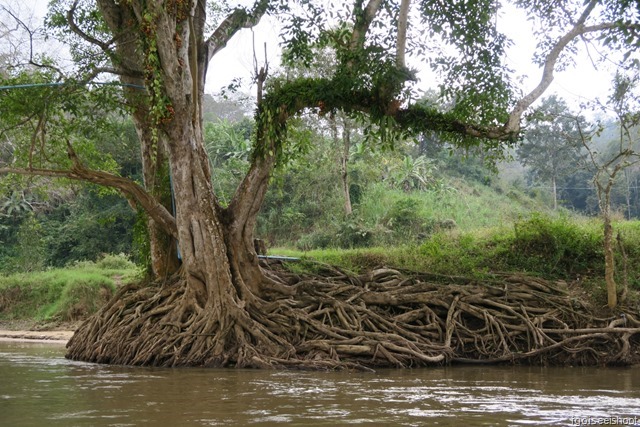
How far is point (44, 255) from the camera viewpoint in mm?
26328

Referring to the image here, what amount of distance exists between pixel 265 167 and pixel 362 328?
285 cm

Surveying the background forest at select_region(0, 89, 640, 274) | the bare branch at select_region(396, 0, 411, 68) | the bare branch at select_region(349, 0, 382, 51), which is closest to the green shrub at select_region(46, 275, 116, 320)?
the background forest at select_region(0, 89, 640, 274)

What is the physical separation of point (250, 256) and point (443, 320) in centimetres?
316

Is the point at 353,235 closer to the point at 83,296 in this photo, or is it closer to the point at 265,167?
the point at 83,296

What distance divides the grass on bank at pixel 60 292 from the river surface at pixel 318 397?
886 cm

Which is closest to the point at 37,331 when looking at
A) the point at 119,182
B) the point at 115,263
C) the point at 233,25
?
the point at 115,263

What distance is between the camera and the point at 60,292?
67.3 ft

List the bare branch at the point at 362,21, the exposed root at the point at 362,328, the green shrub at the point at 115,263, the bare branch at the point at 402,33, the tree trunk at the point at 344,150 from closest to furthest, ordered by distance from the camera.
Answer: the bare branch at the point at 402,33 → the exposed root at the point at 362,328 → the bare branch at the point at 362,21 → the tree trunk at the point at 344,150 → the green shrub at the point at 115,263

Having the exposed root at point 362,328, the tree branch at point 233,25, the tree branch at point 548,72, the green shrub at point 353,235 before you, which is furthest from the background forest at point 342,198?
the tree branch at point 548,72

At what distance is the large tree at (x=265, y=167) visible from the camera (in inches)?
411

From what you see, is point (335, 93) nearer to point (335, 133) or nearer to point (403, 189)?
point (335, 133)

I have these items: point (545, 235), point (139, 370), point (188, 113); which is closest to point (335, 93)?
point (188, 113)

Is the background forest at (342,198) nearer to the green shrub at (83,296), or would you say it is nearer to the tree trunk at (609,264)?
the green shrub at (83,296)

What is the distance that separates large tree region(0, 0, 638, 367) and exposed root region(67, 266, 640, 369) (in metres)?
0.03
